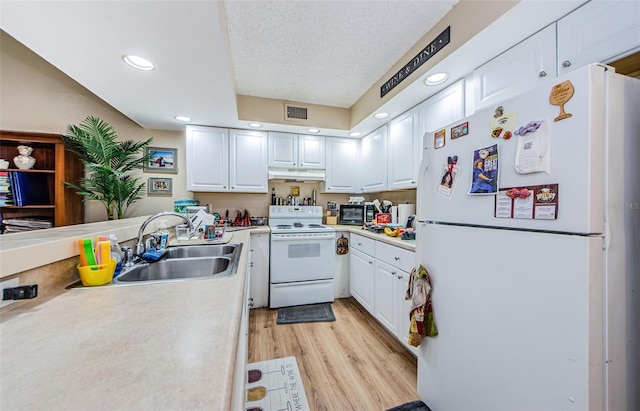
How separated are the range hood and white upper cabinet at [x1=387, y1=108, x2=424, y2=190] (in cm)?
96

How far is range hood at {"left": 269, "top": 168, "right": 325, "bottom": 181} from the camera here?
121 inches

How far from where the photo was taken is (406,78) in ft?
6.44

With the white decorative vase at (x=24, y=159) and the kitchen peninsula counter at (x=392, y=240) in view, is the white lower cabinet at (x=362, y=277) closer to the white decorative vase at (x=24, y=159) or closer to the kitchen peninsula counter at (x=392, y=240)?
the kitchen peninsula counter at (x=392, y=240)

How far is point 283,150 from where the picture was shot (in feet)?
10.2

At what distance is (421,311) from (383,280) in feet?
2.91

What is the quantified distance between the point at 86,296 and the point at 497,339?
1555 mm

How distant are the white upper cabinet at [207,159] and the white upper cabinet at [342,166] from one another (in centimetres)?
131

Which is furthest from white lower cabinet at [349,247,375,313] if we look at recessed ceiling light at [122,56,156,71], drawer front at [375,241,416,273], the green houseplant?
the green houseplant

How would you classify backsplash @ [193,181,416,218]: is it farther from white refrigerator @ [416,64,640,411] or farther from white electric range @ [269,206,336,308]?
white refrigerator @ [416,64,640,411]

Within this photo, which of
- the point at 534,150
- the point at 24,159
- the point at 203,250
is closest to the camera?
the point at 534,150

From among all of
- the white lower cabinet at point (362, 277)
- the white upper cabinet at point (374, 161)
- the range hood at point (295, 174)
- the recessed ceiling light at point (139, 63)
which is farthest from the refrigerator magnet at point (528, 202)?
the range hood at point (295, 174)

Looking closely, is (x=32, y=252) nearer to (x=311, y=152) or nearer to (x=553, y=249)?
(x=553, y=249)

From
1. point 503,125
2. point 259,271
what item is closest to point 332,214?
point 259,271

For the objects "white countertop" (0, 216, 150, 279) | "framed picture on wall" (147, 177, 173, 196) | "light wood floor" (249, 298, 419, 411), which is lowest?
"light wood floor" (249, 298, 419, 411)
